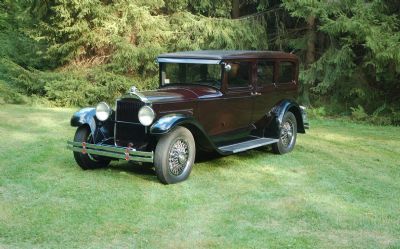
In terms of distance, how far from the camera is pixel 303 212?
5.38m

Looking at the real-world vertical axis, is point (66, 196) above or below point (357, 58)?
below

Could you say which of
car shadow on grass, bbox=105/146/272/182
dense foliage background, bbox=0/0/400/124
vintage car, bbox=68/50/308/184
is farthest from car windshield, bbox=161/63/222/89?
dense foliage background, bbox=0/0/400/124

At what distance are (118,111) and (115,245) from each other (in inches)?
108

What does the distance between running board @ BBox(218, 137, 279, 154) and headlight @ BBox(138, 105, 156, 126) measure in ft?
4.36

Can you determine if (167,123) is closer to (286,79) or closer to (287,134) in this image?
(287,134)

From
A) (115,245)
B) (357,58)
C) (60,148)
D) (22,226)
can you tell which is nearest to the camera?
(115,245)

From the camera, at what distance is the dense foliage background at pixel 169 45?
13.3 metres

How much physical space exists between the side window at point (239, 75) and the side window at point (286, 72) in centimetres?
104

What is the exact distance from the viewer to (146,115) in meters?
6.38

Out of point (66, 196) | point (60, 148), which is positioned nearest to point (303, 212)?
point (66, 196)

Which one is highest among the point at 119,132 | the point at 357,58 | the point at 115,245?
the point at 357,58

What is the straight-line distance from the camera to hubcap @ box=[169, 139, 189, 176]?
6438 mm

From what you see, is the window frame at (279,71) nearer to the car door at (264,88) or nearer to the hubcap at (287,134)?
the car door at (264,88)

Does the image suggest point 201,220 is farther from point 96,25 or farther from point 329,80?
point 96,25
